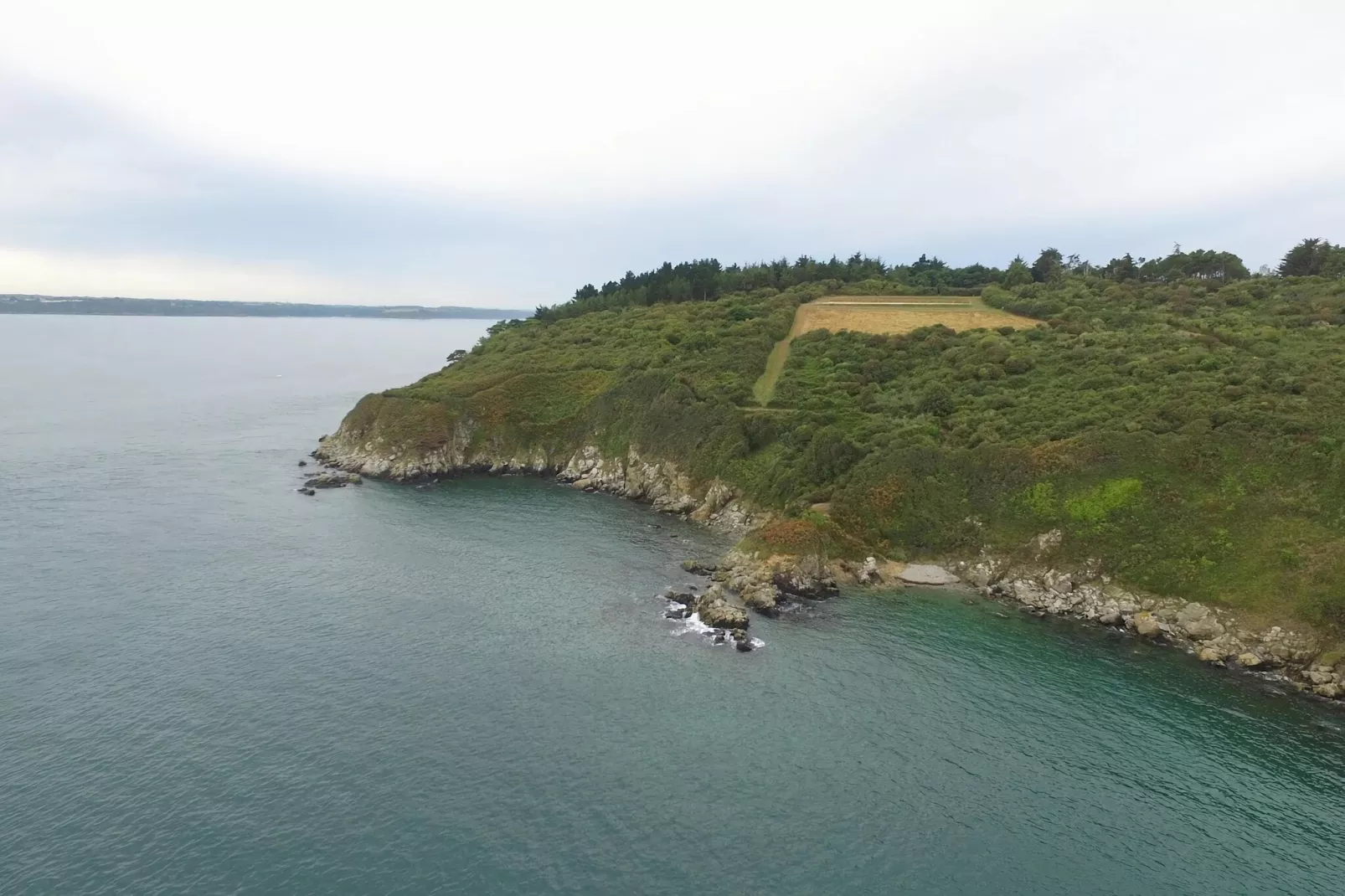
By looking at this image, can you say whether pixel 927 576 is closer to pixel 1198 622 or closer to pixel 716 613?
pixel 1198 622

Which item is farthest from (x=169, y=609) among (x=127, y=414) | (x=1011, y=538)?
(x=127, y=414)

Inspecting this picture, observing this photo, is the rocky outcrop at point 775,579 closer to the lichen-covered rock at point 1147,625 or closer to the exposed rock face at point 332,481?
the lichen-covered rock at point 1147,625

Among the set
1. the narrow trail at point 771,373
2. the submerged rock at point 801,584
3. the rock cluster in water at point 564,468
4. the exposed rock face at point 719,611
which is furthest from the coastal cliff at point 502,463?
the exposed rock face at point 719,611

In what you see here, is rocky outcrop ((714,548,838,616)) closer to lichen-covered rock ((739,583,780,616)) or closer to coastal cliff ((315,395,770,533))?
lichen-covered rock ((739,583,780,616))

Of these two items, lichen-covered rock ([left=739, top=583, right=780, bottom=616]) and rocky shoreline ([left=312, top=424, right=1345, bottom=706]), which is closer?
rocky shoreline ([left=312, top=424, right=1345, bottom=706])

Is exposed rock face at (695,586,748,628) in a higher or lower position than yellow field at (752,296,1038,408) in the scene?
lower

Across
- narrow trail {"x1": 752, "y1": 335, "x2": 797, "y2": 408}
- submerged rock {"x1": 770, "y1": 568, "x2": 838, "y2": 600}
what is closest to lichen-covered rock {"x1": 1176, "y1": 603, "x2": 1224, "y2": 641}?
submerged rock {"x1": 770, "y1": 568, "x2": 838, "y2": 600}
